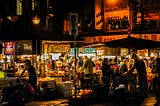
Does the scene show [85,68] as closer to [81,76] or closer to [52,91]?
[81,76]

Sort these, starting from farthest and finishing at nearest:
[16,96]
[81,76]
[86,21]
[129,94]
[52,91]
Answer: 1. [86,21]
2. [81,76]
3. [52,91]
4. [129,94]
5. [16,96]

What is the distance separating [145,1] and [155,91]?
10.0m

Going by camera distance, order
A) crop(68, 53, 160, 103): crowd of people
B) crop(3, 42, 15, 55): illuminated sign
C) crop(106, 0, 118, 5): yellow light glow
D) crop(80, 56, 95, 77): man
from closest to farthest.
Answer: crop(68, 53, 160, 103): crowd of people → crop(80, 56, 95, 77): man → crop(3, 42, 15, 55): illuminated sign → crop(106, 0, 118, 5): yellow light glow

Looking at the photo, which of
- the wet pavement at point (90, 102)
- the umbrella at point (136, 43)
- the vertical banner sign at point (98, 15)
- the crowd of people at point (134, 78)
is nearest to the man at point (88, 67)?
the crowd of people at point (134, 78)

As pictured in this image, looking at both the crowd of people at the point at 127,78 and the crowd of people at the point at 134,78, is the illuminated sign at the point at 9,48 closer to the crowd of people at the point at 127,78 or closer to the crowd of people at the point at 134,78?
the crowd of people at the point at 127,78

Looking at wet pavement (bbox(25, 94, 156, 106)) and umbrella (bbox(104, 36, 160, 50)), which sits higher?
umbrella (bbox(104, 36, 160, 50))

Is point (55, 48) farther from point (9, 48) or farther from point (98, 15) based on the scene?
point (98, 15)

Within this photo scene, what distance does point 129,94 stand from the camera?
21297 millimetres

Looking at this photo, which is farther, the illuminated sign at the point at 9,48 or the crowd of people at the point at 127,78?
the illuminated sign at the point at 9,48

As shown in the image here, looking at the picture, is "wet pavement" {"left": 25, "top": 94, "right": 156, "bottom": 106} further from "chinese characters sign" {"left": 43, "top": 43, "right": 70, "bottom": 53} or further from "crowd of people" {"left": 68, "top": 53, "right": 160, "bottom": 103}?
"chinese characters sign" {"left": 43, "top": 43, "right": 70, "bottom": 53}

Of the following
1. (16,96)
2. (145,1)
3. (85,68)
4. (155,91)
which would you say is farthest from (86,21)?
(16,96)

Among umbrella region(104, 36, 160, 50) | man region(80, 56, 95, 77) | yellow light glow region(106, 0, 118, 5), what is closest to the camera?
umbrella region(104, 36, 160, 50)

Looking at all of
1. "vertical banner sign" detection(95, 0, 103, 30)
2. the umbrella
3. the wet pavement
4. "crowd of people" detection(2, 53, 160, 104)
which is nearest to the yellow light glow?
"vertical banner sign" detection(95, 0, 103, 30)

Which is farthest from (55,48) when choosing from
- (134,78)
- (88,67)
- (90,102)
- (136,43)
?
(90,102)
